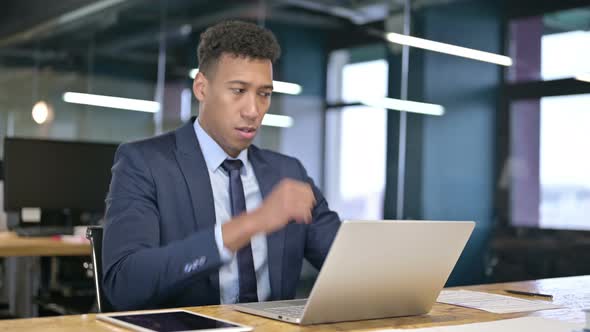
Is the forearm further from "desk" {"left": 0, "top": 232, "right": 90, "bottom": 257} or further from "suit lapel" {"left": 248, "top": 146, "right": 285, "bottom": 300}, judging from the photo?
"desk" {"left": 0, "top": 232, "right": 90, "bottom": 257}

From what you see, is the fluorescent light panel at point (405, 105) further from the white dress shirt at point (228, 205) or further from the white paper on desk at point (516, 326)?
the white paper on desk at point (516, 326)

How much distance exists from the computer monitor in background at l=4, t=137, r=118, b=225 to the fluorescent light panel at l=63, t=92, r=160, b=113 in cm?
293

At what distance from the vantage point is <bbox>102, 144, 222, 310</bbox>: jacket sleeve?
5.26 ft

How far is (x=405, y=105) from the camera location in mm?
5320

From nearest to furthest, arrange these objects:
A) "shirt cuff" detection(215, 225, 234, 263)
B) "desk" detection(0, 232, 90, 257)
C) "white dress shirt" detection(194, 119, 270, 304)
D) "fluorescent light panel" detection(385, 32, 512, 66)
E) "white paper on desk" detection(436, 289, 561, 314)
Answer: "shirt cuff" detection(215, 225, 234, 263)
"white paper on desk" detection(436, 289, 561, 314)
"white dress shirt" detection(194, 119, 270, 304)
"desk" detection(0, 232, 90, 257)
"fluorescent light panel" detection(385, 32, 512, 66)

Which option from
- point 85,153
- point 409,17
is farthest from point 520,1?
point 85,153

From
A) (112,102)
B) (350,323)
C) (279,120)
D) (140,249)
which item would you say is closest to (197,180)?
(140,249)

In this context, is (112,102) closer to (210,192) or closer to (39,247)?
(39,247)

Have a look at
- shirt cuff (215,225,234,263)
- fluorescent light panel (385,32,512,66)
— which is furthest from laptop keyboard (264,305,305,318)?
fluorescent light panel (385,32,512,66)

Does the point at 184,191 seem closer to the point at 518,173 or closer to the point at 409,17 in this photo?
the point at 518,173

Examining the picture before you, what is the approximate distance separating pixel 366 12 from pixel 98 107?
8.45 ft

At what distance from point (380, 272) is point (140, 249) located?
0.55 m

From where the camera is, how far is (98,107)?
6.90m

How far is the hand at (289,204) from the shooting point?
146 cm
